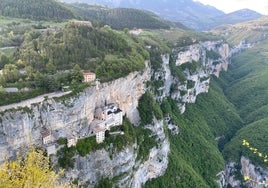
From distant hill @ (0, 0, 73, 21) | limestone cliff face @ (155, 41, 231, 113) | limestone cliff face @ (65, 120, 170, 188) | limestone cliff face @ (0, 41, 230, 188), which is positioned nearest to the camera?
limestone cliff face @ (0, 41, 230, 188)

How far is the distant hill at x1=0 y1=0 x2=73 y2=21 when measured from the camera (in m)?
116

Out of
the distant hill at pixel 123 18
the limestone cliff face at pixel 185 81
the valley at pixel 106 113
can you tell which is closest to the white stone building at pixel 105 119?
the valley at pixel 106 113

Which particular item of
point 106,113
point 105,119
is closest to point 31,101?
point 105,119

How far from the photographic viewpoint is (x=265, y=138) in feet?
405

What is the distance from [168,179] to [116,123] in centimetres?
2443

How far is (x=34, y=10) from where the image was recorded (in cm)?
11938

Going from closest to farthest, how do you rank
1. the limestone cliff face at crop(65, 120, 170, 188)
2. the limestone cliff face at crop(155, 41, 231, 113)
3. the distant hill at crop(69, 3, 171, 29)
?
the limestone cliff face at crop(65, 120, 170, 188) → the limestone cliff face at crop(155, 41, 231, 113) → the distant hill at crop(69, 3, 171, 29)

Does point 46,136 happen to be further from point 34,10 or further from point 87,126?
point 34,10

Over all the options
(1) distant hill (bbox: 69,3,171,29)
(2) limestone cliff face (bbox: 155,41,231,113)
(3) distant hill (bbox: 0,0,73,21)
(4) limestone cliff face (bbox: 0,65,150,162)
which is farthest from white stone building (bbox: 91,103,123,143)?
(1) distant hill (bbox: 69,3,171,29)

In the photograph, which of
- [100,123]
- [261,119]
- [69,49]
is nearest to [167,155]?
[100,123]

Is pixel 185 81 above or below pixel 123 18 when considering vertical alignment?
below

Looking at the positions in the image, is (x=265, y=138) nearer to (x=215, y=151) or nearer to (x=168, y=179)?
(x=215, y=151)

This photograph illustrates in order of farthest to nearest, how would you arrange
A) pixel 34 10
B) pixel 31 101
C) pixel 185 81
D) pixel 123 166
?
1. pixel 185 81
2. pixel 34 10
3. pixel 123 166
4. pixel 31 101

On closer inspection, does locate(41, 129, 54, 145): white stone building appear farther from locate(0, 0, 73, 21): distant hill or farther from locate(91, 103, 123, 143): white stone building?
locate(0, 0, 73, 21): distant hill
